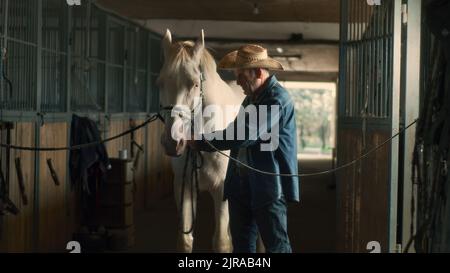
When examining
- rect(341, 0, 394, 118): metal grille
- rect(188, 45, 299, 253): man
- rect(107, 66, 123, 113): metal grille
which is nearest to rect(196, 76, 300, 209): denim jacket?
rect(188, 45, 299, 253): man

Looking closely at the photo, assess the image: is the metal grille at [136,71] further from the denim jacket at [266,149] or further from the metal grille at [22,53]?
the denim jacket at [266,149]

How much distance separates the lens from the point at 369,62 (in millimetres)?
3963

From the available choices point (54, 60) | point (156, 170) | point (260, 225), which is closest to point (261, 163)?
point (260, 225)

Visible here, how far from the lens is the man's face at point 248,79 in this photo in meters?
3.43

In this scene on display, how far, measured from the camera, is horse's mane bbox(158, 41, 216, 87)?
12.5 ft

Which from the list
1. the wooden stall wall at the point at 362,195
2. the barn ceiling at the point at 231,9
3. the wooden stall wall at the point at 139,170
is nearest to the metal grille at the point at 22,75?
the wooden stall wall at the point at 362,195

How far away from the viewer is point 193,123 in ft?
12.5

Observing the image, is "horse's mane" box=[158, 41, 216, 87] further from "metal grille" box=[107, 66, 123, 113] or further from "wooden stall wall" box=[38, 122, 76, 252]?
"metal grille" box=[107, 66, 123, 113]

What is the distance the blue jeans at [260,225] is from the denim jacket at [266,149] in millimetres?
40

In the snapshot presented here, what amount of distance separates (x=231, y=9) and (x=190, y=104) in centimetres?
650

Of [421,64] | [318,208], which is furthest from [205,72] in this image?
[318,208]

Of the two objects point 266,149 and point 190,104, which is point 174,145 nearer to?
point 190,104
